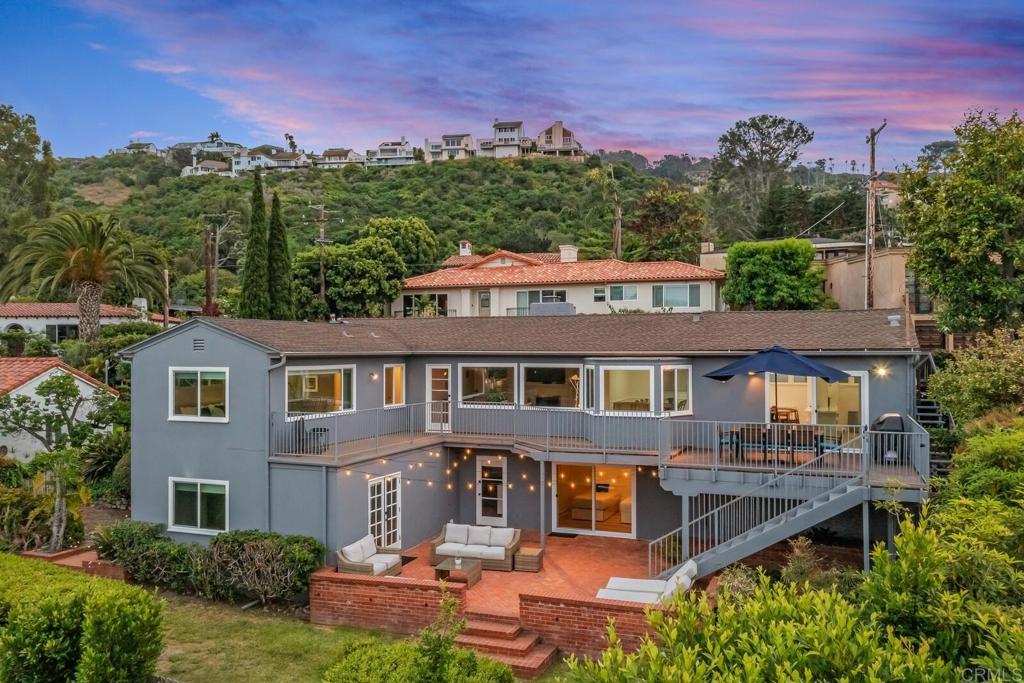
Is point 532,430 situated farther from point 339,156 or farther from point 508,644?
point 339,156

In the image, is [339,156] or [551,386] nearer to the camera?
[551,386]

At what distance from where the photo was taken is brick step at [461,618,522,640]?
12.1 m

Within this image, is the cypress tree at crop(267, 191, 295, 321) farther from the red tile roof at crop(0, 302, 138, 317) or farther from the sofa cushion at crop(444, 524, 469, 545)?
the sofa cushion at crop(444, 524, 469, 545)

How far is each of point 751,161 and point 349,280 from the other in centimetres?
4443

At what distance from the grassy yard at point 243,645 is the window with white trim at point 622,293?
2616cm

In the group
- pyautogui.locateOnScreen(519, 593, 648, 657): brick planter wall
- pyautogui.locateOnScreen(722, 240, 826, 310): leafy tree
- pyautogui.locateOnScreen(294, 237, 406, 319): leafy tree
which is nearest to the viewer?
pyautogui.locateOnScreen(519, 593, 648, 657): brick planter wall

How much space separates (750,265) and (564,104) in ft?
186

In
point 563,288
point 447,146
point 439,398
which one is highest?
point 447,146

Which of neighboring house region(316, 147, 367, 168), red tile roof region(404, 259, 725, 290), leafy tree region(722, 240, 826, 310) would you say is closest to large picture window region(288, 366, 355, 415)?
red tile roof region(404, 259, 725, 290)

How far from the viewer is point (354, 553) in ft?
46.6

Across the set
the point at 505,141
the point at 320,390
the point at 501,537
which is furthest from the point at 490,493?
the point at 505,141

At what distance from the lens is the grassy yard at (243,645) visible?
437 inches

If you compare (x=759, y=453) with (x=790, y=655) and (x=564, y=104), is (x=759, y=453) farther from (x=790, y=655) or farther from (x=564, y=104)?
(x=564, y=104)

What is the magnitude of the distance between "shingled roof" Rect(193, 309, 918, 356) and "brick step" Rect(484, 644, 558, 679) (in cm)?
764
